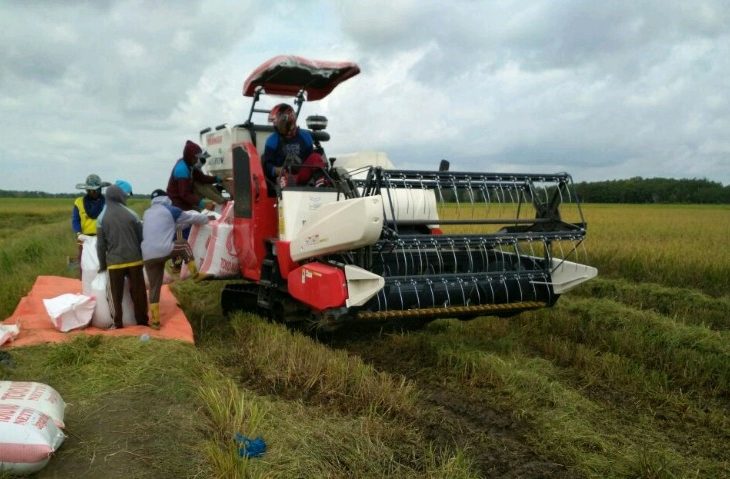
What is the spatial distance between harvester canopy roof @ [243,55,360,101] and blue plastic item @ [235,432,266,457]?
4.31 metres

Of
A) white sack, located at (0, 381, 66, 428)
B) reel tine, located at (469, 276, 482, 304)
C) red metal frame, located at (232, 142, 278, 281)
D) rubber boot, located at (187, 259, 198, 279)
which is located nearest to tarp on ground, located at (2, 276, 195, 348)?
rubber boot, located at (187, 259, 198, 279)

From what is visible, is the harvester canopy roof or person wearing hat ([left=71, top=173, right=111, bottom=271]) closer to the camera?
the harvester canopy roof

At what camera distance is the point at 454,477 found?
316 cm

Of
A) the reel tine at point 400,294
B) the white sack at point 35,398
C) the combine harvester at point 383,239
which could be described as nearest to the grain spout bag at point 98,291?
the combine harvester at point 383,239

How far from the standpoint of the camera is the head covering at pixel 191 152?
7422 mm

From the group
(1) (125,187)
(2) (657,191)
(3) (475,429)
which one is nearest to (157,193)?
(1) (125,187)

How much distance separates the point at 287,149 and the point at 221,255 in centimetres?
134

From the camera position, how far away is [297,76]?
6.95 meters

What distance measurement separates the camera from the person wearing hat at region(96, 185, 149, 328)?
6.11 m

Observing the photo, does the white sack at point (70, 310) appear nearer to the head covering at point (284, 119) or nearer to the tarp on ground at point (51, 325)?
the tarp on ground at point (51, 325)

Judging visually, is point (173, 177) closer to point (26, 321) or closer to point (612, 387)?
point (26, 321)

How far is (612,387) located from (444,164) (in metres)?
2.67

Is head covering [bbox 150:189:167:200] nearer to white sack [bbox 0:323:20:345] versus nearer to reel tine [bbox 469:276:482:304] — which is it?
white sack [bbox 0:323:20:345]

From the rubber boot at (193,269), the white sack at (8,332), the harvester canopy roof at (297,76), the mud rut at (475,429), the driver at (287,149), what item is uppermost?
the harvester canopy roof at (297,76)
